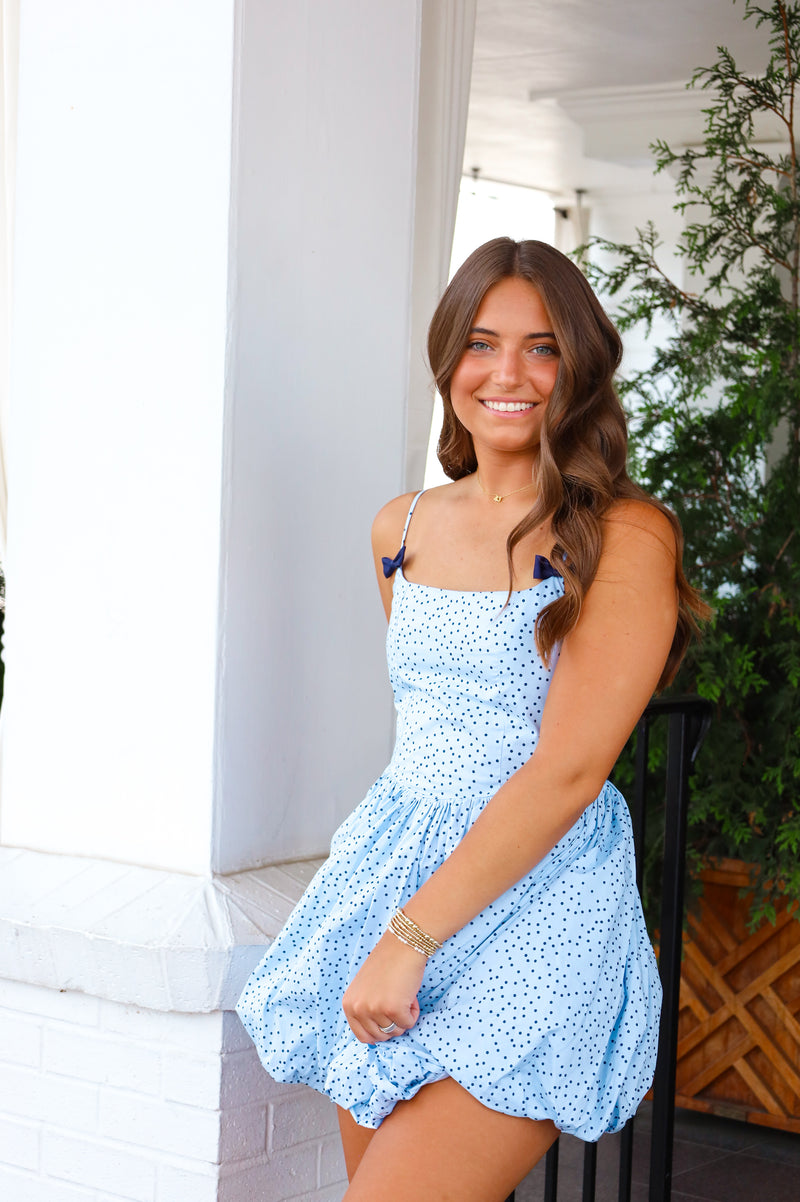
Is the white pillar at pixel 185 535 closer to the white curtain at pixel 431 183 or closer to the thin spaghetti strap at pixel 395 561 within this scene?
the white curtain at pixel 431 183

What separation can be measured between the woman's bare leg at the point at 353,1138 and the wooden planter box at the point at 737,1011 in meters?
1.85

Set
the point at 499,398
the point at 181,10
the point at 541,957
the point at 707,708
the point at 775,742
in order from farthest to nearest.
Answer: the point at 775,742, the point at 707,708, the point at 181,10, the point at 499,398, the point at 541,957

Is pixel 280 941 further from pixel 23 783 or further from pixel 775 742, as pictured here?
pixel 775 742

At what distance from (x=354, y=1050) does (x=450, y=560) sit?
548 millimetres

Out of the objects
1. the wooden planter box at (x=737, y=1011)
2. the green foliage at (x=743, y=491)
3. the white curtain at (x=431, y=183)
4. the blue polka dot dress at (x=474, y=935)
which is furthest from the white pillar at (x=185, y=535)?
the wooden planter box at (x=737, y=1011)

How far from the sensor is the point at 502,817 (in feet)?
4.44

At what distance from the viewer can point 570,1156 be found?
10.6 feet

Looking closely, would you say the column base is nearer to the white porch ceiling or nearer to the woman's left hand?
the woman's left hand

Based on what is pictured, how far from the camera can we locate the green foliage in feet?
10.1

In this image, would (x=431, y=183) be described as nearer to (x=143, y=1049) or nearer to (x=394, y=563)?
(x=394, y=563)

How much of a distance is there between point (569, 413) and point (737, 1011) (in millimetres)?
2288

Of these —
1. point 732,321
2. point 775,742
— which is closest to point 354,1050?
point 775,742

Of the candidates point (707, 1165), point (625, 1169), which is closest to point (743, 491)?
point (707, 1165)

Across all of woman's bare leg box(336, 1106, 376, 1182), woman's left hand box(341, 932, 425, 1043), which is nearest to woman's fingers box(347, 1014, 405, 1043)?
woman's left hand box(341, 932, 425, 1043)
